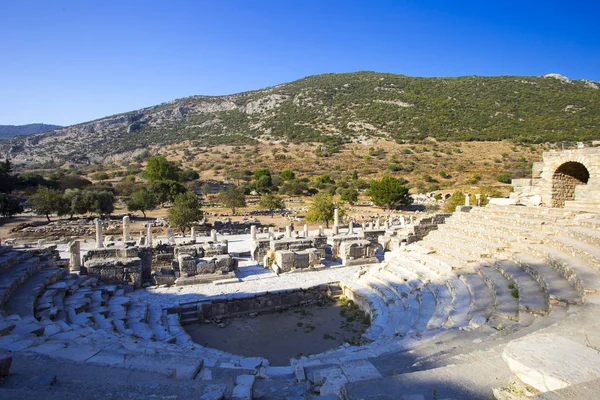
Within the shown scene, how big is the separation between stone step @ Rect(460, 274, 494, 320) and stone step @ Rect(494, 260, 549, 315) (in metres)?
0.63

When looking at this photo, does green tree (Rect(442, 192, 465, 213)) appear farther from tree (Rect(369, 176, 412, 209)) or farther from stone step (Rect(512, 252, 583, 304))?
stone step (Rect(512, 252, 583, 304))

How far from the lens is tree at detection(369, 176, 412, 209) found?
37744 mm

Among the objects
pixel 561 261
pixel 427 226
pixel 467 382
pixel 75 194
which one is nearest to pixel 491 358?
pixel 467 382

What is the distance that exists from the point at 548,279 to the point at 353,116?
71038 millimetres

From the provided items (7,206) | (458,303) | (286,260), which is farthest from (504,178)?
(7,206)

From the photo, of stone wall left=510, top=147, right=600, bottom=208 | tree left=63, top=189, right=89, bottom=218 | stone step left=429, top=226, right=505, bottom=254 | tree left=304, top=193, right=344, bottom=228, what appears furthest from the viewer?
tree left=63, top=189, right=89, bottom=218

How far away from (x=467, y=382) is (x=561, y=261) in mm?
6343

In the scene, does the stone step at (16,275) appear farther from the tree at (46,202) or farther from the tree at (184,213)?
the tree at (46,202)

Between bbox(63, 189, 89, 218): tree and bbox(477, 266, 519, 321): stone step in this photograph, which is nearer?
bbox(477, 266, 519, 321): stone step

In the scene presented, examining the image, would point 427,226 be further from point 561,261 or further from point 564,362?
point 564,362

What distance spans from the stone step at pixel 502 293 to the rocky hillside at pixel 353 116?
Answer: 52.9m

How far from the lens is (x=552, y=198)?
1748 cm

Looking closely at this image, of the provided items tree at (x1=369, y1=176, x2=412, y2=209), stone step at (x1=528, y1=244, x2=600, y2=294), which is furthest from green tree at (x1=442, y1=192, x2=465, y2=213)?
stone step at (x1=528, y1=244, x2=600, y2=294)

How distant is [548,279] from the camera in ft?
26.2
